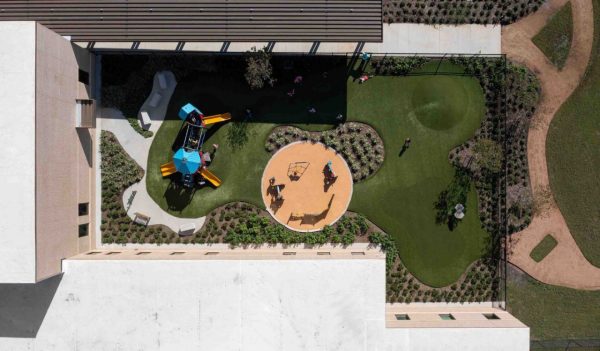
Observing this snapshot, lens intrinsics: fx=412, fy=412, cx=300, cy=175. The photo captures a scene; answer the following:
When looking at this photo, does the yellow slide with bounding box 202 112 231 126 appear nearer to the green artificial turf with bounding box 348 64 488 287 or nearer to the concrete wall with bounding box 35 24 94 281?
the concrete wall with bounding box 35 24 94 281

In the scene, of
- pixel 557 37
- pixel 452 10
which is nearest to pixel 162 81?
pixel 452 10

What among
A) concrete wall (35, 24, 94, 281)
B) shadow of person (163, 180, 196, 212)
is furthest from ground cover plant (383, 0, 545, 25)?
concrete wall (35, 24, 94, 281)

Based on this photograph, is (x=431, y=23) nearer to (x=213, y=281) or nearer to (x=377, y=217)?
(x=377, y=217)

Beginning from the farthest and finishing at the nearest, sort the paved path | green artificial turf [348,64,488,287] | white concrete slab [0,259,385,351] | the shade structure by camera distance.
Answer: the paved path, green artificial turf [348,64,488,287], the shade structure, white concrete slab [0,259,385,351]

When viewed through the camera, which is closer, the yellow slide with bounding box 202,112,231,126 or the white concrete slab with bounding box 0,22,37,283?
the white concrete slab with bounding box 0,22,37,283

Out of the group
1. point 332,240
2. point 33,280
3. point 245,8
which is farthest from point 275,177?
point 33,280
